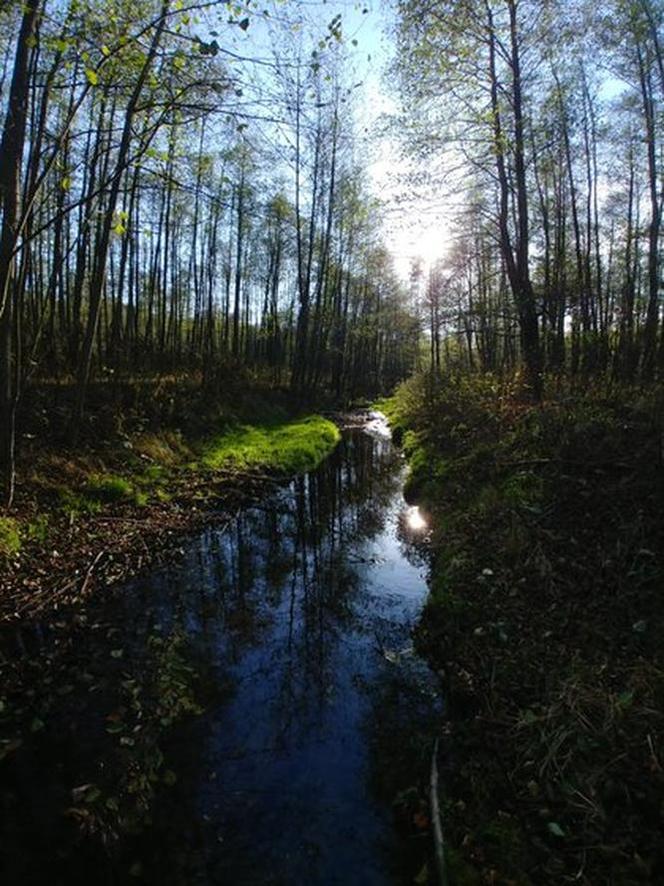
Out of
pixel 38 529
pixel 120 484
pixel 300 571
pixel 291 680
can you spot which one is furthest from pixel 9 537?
pixel 291 680

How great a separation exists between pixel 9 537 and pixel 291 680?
411 cm

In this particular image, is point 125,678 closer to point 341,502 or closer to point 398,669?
point 398,669

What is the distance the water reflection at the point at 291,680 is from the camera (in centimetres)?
319

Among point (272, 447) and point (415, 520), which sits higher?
point (272, 447)

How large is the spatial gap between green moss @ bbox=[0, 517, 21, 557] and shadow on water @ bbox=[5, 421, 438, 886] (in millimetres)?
1571

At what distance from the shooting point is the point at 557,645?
4449mm

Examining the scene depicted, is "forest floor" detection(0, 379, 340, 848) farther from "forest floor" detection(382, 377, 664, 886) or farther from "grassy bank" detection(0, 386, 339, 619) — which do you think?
"forest floor" detection(382, 377, 664, 886)

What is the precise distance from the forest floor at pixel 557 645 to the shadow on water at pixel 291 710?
0.45 meters

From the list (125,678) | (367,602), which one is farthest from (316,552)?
(125,678)

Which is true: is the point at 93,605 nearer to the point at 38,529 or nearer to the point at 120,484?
the point at 38,529

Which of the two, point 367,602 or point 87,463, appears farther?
point 87,463

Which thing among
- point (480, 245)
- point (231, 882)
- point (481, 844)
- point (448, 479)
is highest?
point (480, 245)

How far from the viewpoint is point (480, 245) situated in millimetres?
13672

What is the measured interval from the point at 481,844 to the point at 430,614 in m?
2.86
